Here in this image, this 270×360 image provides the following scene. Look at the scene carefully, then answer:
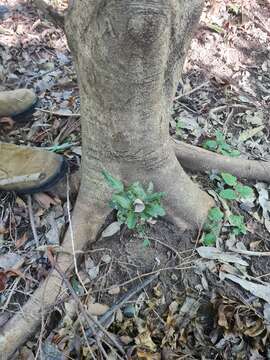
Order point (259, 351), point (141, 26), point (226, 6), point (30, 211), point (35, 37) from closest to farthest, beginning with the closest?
1. point (141, 26)
2. point (259, 351)
3. point (30, 211)
4. point (35, 37)
5. point (226, 6)

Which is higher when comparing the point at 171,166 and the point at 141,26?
the point at 141,26

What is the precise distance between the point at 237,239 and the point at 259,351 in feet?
1.96

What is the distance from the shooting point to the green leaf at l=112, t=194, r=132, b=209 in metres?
1.99

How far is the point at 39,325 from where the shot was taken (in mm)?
1999

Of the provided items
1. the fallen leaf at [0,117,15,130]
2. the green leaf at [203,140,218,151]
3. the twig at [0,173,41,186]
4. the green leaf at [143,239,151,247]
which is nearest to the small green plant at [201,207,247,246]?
the green leaf at [143,239,151,247]

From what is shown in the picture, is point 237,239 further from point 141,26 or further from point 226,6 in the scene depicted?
point 226,6

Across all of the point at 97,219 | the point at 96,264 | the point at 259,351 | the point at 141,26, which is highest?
the point at 141,26

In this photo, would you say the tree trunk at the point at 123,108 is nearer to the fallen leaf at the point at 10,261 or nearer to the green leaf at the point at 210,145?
the fallen leaf at the point at 10,261

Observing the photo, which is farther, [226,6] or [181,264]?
[226,6]

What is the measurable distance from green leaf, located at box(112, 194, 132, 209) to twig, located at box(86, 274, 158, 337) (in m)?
0.40

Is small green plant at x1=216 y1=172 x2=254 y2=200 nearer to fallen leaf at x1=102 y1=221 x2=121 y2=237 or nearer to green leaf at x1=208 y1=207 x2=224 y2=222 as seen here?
green leaf at x1=208 y1=207 x2=224 y2=222

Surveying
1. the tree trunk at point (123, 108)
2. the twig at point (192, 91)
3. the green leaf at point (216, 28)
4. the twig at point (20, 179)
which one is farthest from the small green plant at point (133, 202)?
the green leaf at point (216, 28)

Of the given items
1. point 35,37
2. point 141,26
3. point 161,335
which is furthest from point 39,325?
point 35,37

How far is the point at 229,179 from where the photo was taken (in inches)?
96.7
